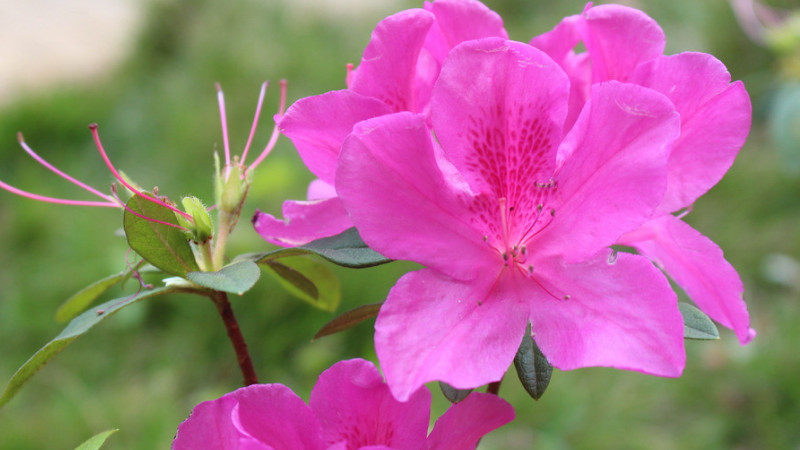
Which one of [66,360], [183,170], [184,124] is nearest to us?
[66,360]

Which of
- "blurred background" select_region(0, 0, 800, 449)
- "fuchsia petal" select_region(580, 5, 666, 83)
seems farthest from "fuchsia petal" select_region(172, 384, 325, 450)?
→ "blurred background" select_region(0, 0, 800, 449)

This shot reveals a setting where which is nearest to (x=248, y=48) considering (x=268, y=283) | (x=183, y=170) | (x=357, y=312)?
(x=183, y=170)

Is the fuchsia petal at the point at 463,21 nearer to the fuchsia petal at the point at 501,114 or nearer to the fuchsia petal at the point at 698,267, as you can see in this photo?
the fuchsia petal at the point at 501,114

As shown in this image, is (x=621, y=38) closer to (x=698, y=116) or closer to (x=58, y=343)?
(x=698, y=116)

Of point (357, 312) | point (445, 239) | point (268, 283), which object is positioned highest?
point (445, 239)

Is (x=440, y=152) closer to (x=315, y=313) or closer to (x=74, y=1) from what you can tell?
(x=315, y=313)

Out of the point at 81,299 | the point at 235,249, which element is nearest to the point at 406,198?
the point at 81,299

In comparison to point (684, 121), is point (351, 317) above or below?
below
